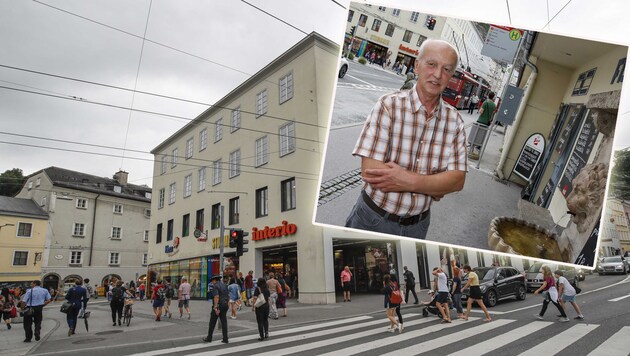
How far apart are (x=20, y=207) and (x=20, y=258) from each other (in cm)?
872

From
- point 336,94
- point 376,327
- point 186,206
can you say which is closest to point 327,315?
point 376,327

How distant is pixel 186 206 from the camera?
19203 millimetres

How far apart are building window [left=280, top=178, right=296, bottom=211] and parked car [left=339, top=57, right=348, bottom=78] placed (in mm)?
10111

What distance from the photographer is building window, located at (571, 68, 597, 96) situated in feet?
8.76

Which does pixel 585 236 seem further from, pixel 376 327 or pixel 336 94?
pixel 376 327

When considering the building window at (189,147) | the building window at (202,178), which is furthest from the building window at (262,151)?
the building window at (189,147)

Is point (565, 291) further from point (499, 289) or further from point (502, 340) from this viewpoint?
point (499, 289)

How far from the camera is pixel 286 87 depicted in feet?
46.4

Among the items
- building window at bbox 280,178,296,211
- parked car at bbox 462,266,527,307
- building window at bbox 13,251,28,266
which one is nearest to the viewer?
parked car at bbox 462,266,527,307

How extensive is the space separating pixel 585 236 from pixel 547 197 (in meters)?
0.36

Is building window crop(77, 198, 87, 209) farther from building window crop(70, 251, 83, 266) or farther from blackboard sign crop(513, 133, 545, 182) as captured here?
blackboard sign crop(513, 133, 545, 182)

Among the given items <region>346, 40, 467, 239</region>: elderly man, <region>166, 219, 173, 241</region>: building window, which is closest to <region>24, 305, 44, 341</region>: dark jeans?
<region>346, 40, 467, 239</region>: elderly man

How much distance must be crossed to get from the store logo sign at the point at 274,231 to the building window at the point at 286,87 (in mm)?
4608

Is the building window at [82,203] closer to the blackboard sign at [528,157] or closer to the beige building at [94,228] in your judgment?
the beige building at [94,228]
